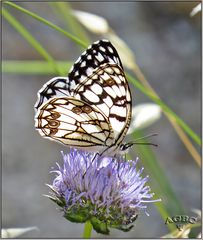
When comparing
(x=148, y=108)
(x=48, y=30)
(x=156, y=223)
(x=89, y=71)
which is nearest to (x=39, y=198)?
(x=156, y=223)

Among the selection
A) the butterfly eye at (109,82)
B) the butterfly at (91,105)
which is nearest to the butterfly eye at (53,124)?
the butterfly at (91,105)

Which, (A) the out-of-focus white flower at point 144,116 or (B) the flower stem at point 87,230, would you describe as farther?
(A) the out-of-focus white flower at point 144,116

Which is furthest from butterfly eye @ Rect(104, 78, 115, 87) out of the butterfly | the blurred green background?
the blurred green background

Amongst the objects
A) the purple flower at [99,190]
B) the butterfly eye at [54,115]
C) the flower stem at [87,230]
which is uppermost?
the butterfly eye at [54,115]

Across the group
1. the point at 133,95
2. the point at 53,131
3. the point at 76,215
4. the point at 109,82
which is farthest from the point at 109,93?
the point at 133,95

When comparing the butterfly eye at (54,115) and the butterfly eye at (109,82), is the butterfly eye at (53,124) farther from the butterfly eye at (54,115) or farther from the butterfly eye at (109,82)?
the butterfly eye at (109,82)

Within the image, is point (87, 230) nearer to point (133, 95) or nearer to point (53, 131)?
point (53, 131)
